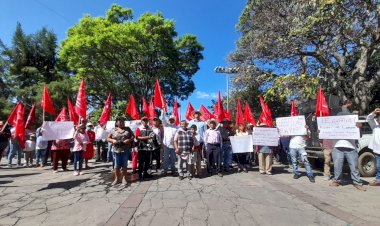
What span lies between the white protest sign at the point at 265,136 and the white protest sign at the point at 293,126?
0.33 metres

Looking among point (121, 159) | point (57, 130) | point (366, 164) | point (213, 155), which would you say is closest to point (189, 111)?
point (213, 155)

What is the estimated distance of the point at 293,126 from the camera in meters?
9.77

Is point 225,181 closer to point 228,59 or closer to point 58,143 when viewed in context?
point 58,143

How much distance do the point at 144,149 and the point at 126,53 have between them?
17520mm

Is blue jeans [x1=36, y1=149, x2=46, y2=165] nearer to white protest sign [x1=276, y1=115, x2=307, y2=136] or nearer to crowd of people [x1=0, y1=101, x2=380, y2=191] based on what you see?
crowd of people [x1=0, y1=101, x2=380, y2=191]

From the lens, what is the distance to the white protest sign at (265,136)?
1053 cm

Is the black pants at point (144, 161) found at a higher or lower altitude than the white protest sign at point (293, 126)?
lower

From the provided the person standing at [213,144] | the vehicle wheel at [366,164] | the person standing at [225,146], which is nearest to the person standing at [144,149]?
the person standing at [213,144]

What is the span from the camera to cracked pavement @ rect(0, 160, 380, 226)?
556cm

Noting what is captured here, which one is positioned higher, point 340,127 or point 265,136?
point 340,127

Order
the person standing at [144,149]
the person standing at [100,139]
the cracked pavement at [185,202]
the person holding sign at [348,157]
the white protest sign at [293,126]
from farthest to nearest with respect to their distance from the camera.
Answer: the person standing at [100,139] → the white protest sign at [293,126] → the person standing at [144,149] → the person holding sign at [348,157] → the cracked pavement at [185,202]

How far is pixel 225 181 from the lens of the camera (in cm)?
906

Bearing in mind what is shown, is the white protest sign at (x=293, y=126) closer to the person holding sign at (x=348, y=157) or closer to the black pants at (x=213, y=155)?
the person holding sign at (x=348, y=157)

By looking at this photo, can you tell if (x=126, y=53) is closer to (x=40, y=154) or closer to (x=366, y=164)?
(x=40, y=154)
